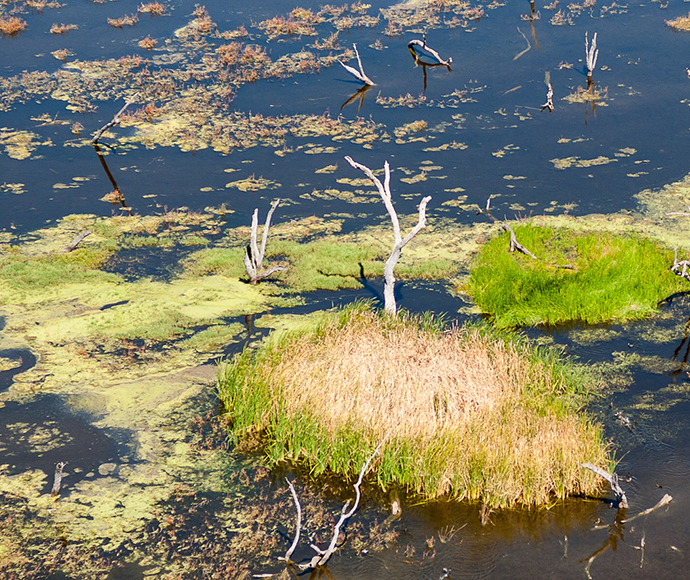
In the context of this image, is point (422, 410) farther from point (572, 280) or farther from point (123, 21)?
point (123, 21)

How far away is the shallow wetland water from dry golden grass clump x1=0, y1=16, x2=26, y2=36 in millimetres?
377

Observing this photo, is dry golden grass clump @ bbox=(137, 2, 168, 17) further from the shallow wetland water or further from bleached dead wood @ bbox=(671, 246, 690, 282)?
bleached dead wood @ bbox=(671, 246, 690, 282)

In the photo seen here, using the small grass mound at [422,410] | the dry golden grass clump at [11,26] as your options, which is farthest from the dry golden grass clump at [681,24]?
the dry golden grass clump at [11,26]

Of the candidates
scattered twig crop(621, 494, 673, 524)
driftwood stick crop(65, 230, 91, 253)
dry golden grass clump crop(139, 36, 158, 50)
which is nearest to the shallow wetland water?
scattered twig crop(621, 494, 673, 524)

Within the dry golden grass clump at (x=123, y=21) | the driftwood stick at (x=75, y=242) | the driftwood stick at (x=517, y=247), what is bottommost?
the driftwood stick at (x=517, y=247)

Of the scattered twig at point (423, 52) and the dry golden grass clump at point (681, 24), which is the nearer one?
the scattered twig at point (423, 52)

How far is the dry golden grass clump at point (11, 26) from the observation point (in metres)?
35.9

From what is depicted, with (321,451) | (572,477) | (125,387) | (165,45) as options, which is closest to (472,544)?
(572,477)

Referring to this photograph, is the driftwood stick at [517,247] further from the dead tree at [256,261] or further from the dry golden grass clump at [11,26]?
the dry golden grass clump at [11,26]

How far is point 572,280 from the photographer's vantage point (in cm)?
1725

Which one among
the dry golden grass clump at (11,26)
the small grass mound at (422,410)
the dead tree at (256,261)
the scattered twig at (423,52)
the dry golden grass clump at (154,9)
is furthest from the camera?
the dry golden grass clump at (154,9)

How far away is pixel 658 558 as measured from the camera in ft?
34.4

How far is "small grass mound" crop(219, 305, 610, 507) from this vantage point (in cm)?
1157

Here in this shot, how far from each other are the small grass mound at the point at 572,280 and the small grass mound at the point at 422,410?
214cm
